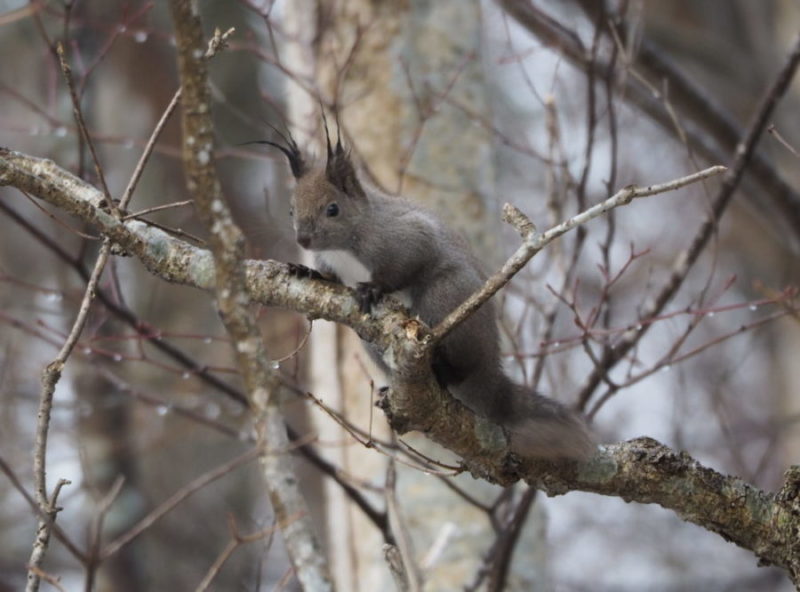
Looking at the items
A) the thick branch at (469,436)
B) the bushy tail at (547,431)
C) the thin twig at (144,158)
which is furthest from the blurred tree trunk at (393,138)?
the thin twig at (144,158)

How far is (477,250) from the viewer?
4.68 meters

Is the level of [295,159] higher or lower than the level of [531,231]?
higher

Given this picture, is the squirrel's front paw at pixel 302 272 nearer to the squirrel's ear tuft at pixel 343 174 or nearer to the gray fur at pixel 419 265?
the gray fur at pixel 419 265

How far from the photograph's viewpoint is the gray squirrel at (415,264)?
311cm

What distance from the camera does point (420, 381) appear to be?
2408mm

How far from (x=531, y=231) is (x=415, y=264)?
1.06 meters

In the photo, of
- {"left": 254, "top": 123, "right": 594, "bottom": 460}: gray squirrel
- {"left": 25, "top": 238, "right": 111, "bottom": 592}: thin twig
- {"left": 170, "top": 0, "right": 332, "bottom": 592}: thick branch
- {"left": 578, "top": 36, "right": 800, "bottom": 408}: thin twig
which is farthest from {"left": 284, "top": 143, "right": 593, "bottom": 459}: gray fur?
{"left": 170, "top": 0, "right": 332, "bottom": 592}: thick branch

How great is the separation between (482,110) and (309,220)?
1927mm

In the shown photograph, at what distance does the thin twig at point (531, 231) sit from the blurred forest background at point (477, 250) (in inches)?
19.0

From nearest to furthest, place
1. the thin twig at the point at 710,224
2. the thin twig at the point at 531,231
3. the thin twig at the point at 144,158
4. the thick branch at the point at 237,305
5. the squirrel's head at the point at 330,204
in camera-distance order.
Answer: the thick branch at the point at 237,305, the thin twig at the point at 531,231, the thin twig at the point at 144,158, the squirrel's head at the point at 330,204, the thin twig at the point at 710,224

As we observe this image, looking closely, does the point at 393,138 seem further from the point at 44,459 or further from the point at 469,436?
the point at 44,459

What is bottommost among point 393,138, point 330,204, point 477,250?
point 330,204

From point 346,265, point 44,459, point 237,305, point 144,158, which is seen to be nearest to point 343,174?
point 346,265

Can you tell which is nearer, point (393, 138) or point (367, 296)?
point (367, 296)
